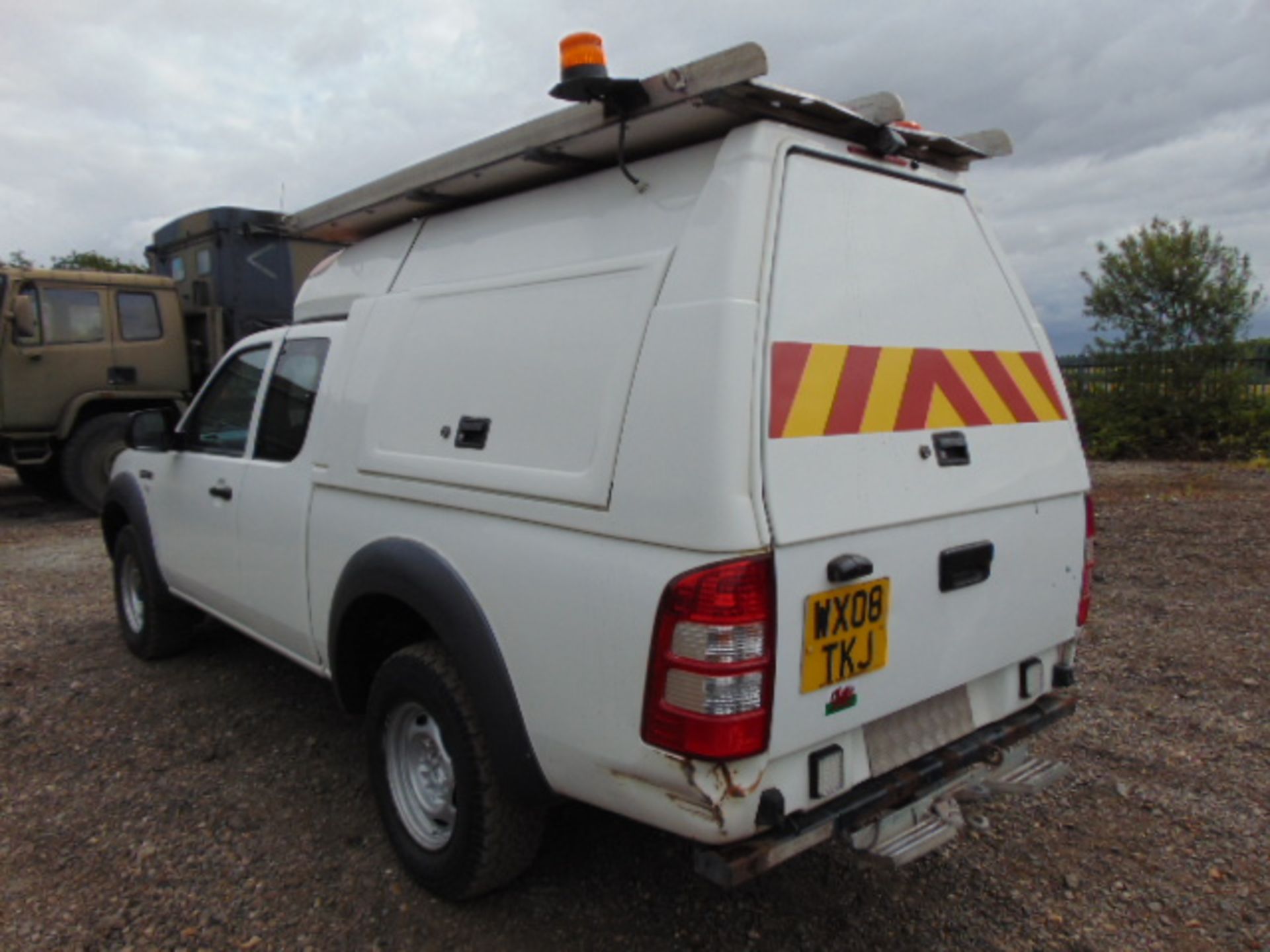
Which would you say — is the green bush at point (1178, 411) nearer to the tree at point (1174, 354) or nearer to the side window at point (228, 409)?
the tree at point (1174, 354)

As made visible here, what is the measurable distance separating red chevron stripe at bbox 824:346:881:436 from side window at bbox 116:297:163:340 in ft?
32.5

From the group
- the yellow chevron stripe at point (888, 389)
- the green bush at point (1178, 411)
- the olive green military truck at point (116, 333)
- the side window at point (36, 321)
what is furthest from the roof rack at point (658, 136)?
the green bush at point (1178, 411)

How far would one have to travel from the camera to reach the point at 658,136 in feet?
7.44

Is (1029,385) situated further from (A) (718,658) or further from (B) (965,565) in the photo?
(A) (718,658)

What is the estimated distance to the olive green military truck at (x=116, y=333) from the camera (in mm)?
9266

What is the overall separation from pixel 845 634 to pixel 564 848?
1438 mm

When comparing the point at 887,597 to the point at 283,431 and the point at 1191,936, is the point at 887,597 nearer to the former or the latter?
the point at 1191,936

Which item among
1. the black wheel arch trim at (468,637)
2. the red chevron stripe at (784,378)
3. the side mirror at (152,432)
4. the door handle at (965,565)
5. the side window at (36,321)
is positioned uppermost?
the side window at (36,321)

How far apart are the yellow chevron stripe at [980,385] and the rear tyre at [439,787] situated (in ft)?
5.37

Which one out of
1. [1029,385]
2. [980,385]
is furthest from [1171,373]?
[980,385]

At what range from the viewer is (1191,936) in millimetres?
2436

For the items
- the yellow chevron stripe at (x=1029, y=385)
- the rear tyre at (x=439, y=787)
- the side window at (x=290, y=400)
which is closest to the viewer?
the rear tyre at (x=439, y=787)

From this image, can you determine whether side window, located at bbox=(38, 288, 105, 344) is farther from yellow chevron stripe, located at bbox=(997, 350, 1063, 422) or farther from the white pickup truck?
yellow chevron stripe, located at bbox=(997, 350, 1063, 422)

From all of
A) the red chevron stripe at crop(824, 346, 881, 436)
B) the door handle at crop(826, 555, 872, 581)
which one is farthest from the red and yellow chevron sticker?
the door handle at crop(826, 555, 872, 581)
